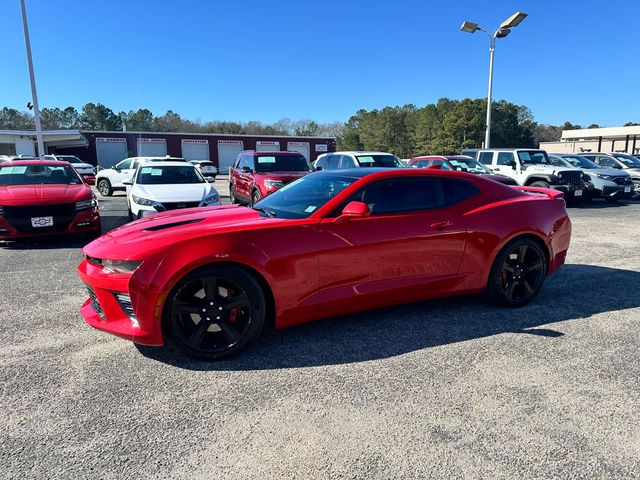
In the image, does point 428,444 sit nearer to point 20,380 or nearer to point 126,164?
point 20,380

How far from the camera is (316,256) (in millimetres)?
3457

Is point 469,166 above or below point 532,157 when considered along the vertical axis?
below

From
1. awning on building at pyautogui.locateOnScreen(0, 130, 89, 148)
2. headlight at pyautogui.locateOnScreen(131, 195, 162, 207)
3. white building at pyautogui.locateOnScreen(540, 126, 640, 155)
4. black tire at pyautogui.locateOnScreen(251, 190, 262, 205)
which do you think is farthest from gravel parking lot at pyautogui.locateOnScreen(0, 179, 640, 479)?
white building at pyautogui.locateOnScreen(540, 126, 640, 155)

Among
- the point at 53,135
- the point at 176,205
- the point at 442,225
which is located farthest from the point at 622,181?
the point at 53,135

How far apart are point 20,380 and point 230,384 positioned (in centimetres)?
146

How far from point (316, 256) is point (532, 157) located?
14.8m

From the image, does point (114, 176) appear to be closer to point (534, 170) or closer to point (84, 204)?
point (84, 204)

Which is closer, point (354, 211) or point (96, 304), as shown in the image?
point (96, 304)

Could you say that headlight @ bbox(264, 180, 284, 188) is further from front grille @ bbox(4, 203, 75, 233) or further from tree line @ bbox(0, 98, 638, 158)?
tree line @ bbox(0, 98, 638, 158)

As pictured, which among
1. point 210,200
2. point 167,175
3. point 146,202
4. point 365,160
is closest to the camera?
point 146,202

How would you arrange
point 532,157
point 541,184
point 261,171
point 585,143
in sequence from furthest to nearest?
point 585,143 → point 532,157 → point 541,184 → point 261,171

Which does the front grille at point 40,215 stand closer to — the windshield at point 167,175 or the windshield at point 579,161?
the windshield at point 167,175

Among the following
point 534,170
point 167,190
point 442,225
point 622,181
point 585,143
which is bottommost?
point 622,181

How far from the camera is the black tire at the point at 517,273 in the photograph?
4316 mm
